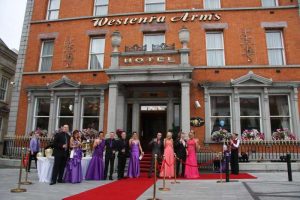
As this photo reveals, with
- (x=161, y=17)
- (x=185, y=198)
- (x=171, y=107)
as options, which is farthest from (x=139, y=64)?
(x=185, y=198)

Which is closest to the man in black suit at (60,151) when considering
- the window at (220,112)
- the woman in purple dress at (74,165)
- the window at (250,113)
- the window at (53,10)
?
the woman in purple dress at (74,165)

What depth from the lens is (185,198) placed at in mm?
6637

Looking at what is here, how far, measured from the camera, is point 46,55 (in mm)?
18406

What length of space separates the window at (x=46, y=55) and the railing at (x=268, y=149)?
533 inches

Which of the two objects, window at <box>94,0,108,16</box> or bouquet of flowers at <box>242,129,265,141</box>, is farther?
window at <box>94,0,108,16</box>

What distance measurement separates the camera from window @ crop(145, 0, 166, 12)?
17875 mm

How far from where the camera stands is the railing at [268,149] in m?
13.9

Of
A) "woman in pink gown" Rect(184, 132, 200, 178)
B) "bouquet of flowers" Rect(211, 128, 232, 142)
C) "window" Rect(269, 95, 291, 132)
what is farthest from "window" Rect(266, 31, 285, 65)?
"woman in pink gown" Rect(184, 132, 200, 178)

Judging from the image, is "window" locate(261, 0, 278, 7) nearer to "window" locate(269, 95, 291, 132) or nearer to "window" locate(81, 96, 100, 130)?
"window" locate(269, 95, 291, 132)

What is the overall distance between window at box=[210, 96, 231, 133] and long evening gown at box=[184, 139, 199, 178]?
12.5 ft

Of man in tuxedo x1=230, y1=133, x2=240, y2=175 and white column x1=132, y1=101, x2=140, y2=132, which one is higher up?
white column x1=132, y1=101, x2=140, y2=132

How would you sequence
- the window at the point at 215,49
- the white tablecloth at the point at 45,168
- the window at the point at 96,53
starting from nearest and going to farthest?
the white tablecloth at the point at 45,168, the window at the point at 215,49, the window at the point at 96,53

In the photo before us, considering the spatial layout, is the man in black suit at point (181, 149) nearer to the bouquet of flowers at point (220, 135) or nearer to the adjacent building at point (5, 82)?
the bouquet of flowers at point (220, 135)

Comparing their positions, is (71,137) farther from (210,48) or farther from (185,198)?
(210,48)
